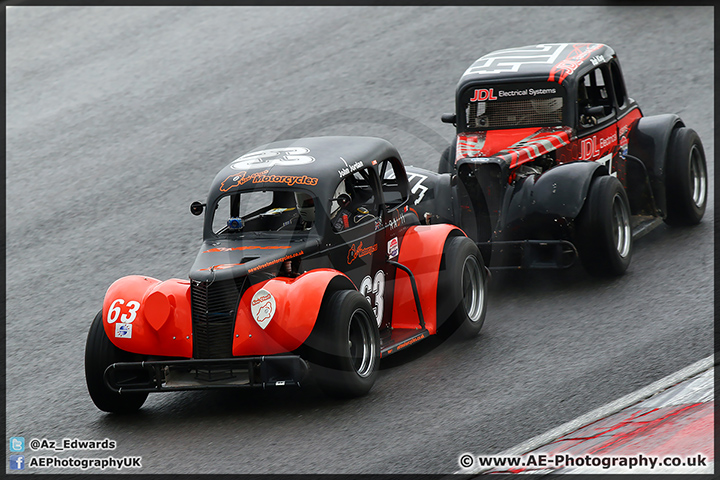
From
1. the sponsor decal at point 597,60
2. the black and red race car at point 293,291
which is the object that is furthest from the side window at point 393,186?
the sponsor decal at point 597,60

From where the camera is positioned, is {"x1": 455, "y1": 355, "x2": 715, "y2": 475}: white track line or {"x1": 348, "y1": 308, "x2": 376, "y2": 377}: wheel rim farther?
{"x1": 348, "y1": 308, "x2": 376, "y2": 377}: wheel rim

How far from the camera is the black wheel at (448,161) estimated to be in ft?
33.7

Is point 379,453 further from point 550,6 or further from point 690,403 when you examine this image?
point 550,6

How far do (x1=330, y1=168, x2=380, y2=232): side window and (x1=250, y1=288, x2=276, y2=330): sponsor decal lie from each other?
972 millimetres

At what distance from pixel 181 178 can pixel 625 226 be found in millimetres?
6103

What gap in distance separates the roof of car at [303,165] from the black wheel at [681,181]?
12.1 feet

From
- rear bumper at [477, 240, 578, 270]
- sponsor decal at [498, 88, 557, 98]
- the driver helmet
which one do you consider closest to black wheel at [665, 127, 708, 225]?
sponsor decal at [498, 88, 557, 98]

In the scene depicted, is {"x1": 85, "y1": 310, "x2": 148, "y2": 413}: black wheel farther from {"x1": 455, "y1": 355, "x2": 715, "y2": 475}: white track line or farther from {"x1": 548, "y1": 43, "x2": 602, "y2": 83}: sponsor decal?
{"x1": 548, "y1": 43, "x2": 602, "y2": 83}: sponsor decal

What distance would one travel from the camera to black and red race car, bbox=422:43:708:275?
28.5 ft

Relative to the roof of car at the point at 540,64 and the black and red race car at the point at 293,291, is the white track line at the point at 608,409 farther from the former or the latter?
the roof of car at the point at 540,64

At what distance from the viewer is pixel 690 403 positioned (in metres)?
6.19

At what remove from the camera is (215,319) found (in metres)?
6.50

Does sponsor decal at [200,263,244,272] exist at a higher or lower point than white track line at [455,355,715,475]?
higher

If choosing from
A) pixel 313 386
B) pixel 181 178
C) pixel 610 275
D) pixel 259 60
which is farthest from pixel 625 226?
pixel 259 60
